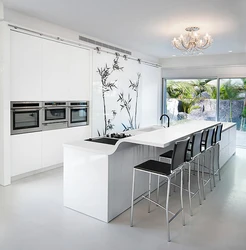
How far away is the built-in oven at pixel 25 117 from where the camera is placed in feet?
14.4

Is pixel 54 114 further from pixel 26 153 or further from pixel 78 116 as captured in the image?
pixel 26 153

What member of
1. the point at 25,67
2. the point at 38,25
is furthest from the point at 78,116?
the point at 38,25

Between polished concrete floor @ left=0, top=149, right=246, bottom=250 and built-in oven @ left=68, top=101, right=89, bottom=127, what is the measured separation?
1885mm

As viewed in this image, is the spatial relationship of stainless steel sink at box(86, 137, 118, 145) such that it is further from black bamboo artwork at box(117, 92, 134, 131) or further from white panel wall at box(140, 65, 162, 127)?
white panel wall at box(140, 65, 162, 127)

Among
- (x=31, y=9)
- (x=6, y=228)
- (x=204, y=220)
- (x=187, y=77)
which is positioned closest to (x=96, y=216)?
(x=6, y=228)

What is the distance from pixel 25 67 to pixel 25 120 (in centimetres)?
90

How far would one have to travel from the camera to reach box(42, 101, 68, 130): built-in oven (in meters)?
4.95

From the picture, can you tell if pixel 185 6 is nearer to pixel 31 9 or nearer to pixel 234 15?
pixel 234 15

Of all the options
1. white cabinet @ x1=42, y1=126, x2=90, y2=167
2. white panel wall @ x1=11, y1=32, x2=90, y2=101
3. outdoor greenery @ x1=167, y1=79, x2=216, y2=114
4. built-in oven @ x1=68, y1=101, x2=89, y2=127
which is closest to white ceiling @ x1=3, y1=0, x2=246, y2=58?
Answer: white panel wall @ x1=11, y1=32, x2=90, y2=101

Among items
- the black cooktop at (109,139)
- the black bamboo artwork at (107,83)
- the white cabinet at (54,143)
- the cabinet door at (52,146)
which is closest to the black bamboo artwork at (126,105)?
the black bamboo artwork at (107,83)

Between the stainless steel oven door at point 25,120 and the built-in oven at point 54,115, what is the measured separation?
0.49ft

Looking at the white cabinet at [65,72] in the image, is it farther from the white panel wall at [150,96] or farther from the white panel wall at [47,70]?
the white panel wall at [150,96]

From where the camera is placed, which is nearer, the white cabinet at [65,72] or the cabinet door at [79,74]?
the white cabinet at [65,72]

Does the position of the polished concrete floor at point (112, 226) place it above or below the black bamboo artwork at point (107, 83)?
below
